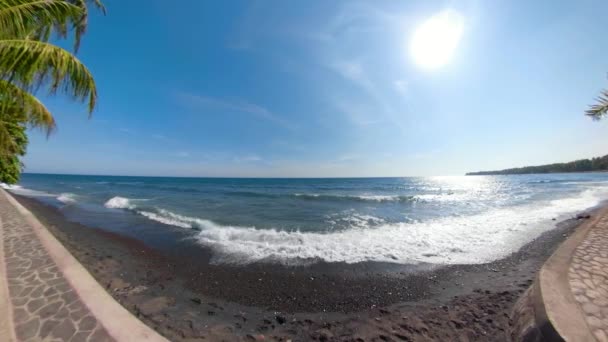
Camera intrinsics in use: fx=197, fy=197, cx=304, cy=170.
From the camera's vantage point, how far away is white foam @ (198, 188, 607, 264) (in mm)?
6684

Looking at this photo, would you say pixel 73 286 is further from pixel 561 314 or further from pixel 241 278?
pixel 561 314

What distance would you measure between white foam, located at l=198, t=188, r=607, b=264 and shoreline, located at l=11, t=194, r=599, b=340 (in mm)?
560

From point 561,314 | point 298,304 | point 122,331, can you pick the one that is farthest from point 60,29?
point 561,314

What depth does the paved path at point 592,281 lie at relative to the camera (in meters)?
2.70

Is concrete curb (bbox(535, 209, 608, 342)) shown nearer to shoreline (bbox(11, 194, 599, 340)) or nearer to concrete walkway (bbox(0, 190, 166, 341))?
shoreline (bbox(11, 194, 599, 340))

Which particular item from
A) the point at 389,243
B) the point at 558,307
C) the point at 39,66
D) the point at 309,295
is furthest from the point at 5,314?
the point at 389,243

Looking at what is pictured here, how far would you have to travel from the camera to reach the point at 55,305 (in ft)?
10.7

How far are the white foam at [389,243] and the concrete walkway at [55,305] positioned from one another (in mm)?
3412

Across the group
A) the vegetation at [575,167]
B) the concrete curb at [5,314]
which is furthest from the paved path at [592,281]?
the vegetation at [575,167]

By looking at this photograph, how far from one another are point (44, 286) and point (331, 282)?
591 centimetres

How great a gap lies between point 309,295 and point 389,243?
465 cm

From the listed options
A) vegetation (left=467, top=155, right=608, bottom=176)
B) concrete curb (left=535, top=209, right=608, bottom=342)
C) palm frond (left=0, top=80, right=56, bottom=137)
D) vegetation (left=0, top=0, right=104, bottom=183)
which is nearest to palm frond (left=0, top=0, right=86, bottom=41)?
vegetation (left=0, top=0, right=104, bottom=183)

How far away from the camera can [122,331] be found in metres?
2.88

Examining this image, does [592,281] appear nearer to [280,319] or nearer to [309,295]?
[309,295]
